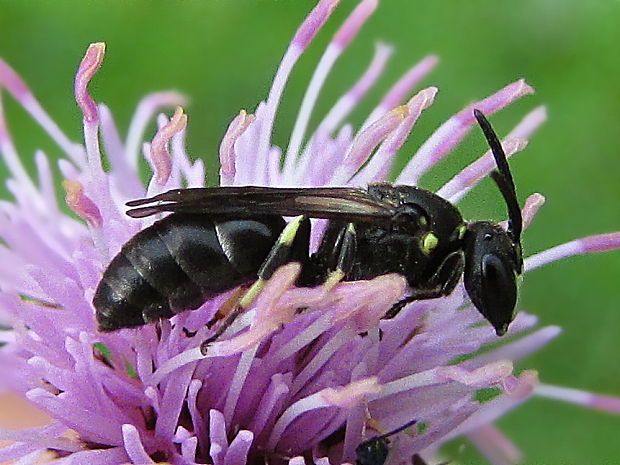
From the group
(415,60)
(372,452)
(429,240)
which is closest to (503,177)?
(429,240)


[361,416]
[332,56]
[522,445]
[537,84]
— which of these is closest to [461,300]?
[361,416]

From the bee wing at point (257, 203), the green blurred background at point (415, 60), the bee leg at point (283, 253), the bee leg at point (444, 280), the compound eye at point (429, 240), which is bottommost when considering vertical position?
the bee leg at point (444, 280)

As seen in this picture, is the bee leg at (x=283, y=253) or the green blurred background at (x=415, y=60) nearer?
the bee leg at (x=283, y=253)

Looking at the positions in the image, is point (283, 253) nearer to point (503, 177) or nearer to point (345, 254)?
point (345, 254)

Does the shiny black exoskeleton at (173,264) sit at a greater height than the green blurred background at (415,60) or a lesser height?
lesser

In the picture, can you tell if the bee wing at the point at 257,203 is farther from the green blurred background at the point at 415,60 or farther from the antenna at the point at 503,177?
the green blurred background at the point at 415,60

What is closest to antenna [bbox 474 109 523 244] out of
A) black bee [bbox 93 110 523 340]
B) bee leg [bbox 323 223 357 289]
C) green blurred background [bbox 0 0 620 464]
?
black bee [bbox 93 110 523 340]

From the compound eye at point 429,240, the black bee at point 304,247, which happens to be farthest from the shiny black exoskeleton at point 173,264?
the compound eye at point 429,240

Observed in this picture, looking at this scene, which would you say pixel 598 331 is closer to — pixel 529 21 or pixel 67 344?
pixel 529 21
